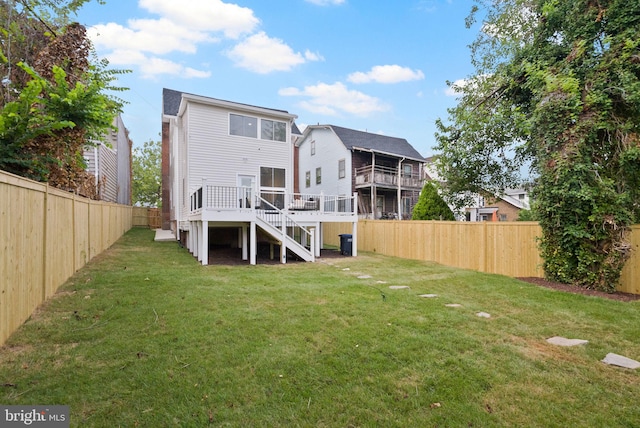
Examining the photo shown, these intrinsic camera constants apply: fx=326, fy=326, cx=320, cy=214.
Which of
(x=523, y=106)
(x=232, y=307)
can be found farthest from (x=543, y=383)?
(x=523, y=106)

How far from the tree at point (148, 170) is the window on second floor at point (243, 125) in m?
23.5

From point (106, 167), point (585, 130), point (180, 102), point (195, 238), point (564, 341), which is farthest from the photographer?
point (106, 167)

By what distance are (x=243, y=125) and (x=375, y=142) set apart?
1188 cm

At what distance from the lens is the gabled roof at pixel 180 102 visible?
12.4m

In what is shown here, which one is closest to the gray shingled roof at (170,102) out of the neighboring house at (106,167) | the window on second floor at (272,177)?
the neighboring house at (106,167)

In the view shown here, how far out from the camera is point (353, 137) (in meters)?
22.1

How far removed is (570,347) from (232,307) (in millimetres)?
4303

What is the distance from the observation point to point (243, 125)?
13422 mm

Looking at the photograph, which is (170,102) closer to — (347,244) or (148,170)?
(347,244)

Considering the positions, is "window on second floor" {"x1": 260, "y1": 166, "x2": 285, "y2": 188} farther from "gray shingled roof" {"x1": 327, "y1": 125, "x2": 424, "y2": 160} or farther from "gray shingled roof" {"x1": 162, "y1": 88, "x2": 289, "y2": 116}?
"gray shingled roof" {"x1": 327, "y1": 125, "x2": 424, "y2": 160}

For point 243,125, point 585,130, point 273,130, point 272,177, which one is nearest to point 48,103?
point 243,125

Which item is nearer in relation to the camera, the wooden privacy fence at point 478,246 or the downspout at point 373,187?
the wooden privacy fence at point 478,246

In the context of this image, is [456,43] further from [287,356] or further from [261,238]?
[287,356]

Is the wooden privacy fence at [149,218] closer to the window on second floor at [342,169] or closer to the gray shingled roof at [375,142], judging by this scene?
the window on second floor at [342,169]
